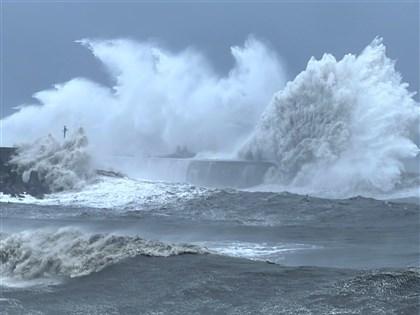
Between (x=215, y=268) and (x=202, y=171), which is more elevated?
(x=202, y=171)

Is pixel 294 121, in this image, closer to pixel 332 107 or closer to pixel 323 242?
pixel 332 107

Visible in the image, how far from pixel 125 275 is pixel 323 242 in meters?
5.95

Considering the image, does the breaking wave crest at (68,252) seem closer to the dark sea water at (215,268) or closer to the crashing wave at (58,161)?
the dark sea water at (215,268)

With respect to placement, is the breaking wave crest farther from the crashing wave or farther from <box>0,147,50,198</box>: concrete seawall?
the crashing wave

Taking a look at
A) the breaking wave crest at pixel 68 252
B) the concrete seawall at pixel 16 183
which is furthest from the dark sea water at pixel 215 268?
the concrete seawall at pixel 16 183

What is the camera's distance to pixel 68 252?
9.00 meters

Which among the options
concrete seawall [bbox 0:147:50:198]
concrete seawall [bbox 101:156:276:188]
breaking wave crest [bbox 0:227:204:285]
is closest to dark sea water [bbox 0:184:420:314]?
breaking wave crest [bbox 0:227:204:285]

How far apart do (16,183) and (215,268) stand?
21212 millimetres

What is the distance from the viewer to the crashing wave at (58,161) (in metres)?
27.0

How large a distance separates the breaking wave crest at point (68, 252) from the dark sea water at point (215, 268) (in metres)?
0.02

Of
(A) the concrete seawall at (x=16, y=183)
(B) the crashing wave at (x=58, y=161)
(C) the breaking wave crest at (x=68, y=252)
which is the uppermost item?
(B) the crashing wave at (x=58, y=161)

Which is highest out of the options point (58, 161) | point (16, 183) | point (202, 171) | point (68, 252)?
point (202, 171)

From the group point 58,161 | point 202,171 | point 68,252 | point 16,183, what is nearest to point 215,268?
point 68,252

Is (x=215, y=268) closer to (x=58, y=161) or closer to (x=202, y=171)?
(x=58, y=161)
